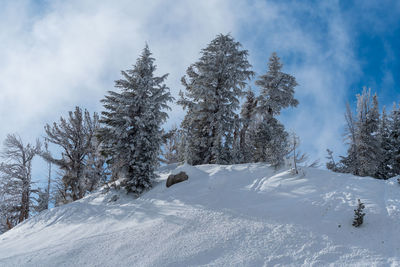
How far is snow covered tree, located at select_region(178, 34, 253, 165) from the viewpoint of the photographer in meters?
17.0

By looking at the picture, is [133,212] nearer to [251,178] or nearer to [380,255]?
[251,178]

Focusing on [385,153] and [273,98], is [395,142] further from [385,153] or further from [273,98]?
[273,98]

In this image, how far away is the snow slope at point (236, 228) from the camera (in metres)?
5.83

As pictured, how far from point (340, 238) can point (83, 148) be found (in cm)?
1721

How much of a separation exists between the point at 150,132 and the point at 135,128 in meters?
0.97

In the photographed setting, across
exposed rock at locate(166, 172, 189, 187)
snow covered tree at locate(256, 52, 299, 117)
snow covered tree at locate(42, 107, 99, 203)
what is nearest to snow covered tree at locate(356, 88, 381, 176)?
snow covered tree at locate(256, 52, 299, 117)

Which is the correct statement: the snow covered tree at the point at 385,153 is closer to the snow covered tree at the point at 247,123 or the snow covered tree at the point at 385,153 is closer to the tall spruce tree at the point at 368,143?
the tall spruce tree at the point at 368,143

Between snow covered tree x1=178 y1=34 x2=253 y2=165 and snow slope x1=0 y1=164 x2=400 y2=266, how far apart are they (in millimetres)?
5363

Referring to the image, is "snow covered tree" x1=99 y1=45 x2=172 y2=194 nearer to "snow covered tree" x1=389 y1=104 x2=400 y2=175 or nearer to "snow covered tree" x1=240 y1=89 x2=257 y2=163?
"snow covered tree" x1=240 y1=89 x2=257 y2=163

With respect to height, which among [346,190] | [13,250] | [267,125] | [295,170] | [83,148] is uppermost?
[267,125]

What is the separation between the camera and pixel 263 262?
557 cm

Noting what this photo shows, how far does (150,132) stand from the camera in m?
14.0

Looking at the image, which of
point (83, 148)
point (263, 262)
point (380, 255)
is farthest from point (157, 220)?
point (83, 148)

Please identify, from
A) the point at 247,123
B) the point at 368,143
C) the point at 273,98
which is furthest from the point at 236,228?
the point at 368,143
